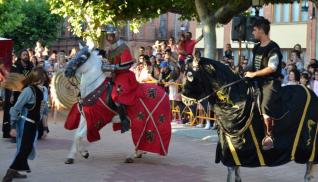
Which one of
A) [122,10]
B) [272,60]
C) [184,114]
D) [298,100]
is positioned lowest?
[184,114]

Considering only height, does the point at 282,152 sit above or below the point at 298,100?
below

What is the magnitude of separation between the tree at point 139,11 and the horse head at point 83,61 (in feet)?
20.8

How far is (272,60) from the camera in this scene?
7469mm

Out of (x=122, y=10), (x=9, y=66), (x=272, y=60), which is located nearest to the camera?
(x=272, y=60)

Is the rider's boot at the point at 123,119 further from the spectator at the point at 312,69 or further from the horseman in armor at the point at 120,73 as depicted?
the spectator at the point at 312,69

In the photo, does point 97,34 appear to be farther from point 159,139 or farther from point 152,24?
point 152,24

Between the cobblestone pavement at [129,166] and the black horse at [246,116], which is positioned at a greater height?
the black horse at [246,116]

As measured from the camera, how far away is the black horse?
7.50m

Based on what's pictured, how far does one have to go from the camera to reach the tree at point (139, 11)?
52.5 feet

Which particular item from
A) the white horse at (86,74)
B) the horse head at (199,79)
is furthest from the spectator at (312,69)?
the horse head at (199,79)

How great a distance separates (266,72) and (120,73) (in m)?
3.39

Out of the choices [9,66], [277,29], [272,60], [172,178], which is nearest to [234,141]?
[272,60]

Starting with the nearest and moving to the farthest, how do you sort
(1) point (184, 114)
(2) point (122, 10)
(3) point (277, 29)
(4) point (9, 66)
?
(4) point (9, 66), (1) point (184, 114), (2) point (122, 10), (3) point (277, 29)

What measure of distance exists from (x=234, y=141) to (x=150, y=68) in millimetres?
10039
